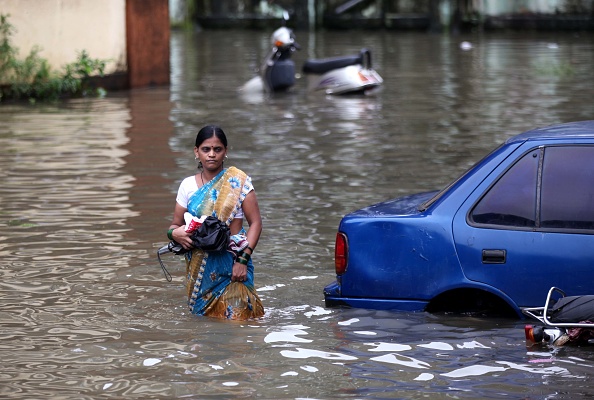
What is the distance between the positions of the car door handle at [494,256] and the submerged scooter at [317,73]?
15497mm

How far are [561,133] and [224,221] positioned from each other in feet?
6.78

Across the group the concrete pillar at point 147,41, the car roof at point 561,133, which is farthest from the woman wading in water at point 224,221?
the concrete pillar at point 147,41

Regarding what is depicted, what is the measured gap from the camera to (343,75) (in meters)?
22.7

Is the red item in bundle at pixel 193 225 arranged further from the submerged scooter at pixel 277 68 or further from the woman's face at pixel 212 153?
the submerged scooter at pixel 277 68

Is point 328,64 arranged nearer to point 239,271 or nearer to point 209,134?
point 209,134

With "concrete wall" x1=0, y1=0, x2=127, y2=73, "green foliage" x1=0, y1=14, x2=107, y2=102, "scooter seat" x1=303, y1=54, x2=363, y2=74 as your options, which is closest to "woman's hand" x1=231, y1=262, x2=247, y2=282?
"green foliage" x1=0, y1=14, x2=107, y2=102

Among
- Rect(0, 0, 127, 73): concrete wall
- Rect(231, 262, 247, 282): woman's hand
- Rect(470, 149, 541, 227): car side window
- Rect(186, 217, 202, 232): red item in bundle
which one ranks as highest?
Rect(0, 0, 127, 73): concrete wall

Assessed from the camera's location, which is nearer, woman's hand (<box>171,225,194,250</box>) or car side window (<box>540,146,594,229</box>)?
car side window (<box>540,146,594,229</box>)

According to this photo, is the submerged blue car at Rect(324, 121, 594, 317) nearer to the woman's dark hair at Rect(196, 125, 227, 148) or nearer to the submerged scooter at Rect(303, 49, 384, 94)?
the woman's dark hair at Rect(196, 125, 227, 148)

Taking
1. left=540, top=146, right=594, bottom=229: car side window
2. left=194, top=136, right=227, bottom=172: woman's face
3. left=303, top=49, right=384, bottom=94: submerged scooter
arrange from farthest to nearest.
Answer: left=303, top=49, right=384, bottom=94: submerged scooter < left=194, top=136, right=227, bottom=172: woman's face < left=540, top=146, right=594, bottom=229: car side window

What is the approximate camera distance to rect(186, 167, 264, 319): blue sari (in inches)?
296

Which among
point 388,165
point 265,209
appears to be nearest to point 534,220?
point 265,209

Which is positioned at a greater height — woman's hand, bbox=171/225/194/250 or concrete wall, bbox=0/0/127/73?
concrete wall, bbox=0/0/127/73

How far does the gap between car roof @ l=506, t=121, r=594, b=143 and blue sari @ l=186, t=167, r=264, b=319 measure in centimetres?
Result: 166
